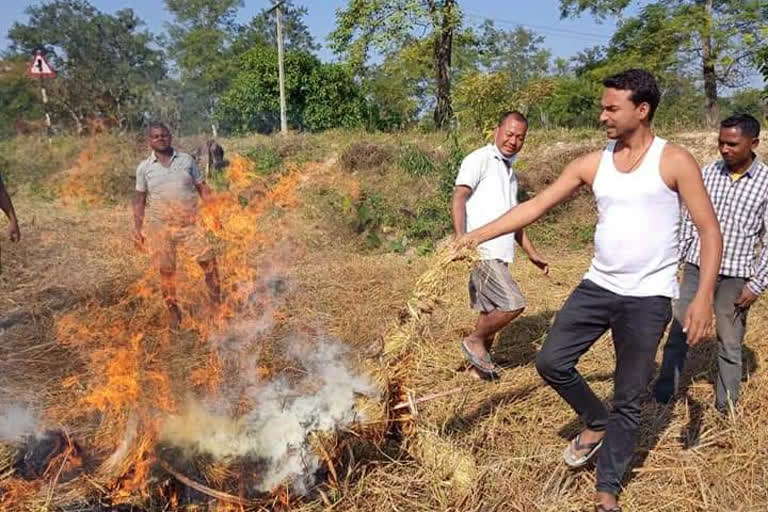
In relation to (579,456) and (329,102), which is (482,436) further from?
(329,102)

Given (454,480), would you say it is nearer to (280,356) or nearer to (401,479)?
(401,479)

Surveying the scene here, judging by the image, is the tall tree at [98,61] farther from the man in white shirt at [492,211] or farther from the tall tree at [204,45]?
the man in white shirt at [492,211]

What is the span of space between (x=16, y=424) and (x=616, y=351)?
→ 11.0 ft

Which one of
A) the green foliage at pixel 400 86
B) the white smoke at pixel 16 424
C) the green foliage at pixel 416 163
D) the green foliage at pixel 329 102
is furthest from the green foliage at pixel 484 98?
the green foliage at pixel 329 102

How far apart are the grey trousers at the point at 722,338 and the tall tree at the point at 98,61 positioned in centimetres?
1752

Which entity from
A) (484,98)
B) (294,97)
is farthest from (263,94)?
(484,98)

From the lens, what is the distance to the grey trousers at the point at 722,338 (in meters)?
3.36

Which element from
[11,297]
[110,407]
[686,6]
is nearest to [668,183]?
[110,407]

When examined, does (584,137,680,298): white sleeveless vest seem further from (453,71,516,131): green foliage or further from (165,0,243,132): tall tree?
(165,0,243,132): tall tree

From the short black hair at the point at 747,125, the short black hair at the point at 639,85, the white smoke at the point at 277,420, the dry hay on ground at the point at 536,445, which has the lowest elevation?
the dry hay on ground at the point at 536,445

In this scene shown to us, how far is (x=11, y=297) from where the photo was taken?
639 cm

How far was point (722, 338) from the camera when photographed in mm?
3416

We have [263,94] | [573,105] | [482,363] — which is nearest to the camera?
[482,363]

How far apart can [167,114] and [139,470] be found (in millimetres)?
14014
